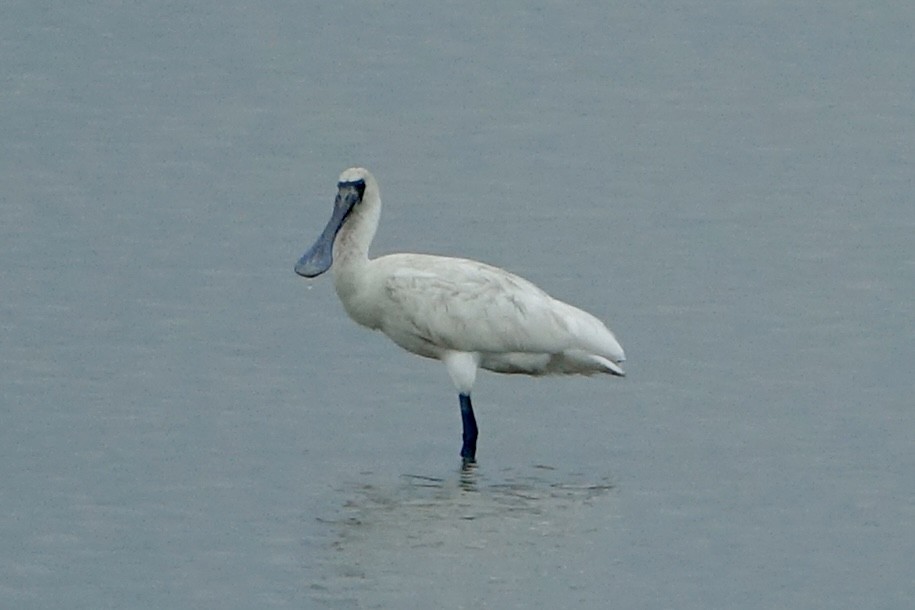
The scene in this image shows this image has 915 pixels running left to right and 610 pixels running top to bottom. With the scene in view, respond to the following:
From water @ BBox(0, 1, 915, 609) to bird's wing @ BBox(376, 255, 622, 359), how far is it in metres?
0.37

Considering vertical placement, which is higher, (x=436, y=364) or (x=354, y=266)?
(x=354, y=266)

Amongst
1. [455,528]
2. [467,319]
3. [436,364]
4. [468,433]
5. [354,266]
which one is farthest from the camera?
[436,364]

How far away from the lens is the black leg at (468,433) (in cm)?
1250

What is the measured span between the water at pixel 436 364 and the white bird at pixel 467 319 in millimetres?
282

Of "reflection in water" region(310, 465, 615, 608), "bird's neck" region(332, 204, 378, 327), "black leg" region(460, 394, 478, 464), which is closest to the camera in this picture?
"reflection in water" region(310, 465, 615, 608)

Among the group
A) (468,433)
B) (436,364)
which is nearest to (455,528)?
(468,433)

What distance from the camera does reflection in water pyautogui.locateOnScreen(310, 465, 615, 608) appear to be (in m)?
10.4

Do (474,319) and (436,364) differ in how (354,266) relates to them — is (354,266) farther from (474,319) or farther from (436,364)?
(436,364)

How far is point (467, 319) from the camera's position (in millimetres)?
13117

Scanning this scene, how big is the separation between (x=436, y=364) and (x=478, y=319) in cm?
146

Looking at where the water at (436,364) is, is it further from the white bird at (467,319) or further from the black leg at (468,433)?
the white bird at (467,319)

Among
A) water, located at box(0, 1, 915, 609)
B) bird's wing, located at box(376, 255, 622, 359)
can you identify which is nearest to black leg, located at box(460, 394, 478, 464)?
water, located at box(0, 1, 915, 609)

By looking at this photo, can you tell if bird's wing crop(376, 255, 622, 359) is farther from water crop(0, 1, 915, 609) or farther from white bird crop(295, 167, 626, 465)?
water crop(0, 1, 915, 609)

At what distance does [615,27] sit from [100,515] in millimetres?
16532
